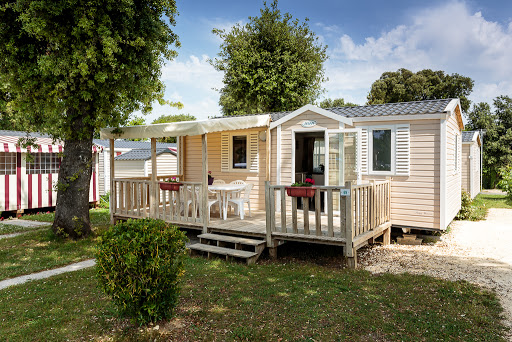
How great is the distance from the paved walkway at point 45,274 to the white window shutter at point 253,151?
4.46 m

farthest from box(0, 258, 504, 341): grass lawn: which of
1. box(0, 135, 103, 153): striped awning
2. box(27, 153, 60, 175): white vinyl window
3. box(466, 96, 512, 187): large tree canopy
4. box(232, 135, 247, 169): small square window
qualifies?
box(466, 96, 512, 187): large tree canopy

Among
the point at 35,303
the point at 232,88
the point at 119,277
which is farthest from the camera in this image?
the point at 232,88

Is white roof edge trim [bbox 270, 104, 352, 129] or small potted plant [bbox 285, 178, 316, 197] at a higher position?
white roof edge trim [bbox 270, 104, 352, 129]

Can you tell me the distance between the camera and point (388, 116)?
7.51 metres

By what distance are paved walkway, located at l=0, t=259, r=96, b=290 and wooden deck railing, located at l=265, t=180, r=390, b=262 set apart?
3202 millimetres

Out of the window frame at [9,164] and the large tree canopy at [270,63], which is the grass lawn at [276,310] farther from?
the large tree canopy at [270,63]

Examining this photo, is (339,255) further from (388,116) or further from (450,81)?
(450,81)

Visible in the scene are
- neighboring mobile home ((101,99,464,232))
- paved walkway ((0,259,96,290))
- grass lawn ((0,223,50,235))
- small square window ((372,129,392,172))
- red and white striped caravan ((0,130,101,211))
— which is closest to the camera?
paved walkway ((0,259,96,290))

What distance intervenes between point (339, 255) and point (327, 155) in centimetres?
243

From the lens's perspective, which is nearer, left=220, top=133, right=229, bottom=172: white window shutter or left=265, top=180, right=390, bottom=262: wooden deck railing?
left=265, top=180, right=390, bottom=262: wooden deck railing

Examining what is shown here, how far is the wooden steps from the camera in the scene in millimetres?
5984

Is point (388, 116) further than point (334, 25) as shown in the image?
No

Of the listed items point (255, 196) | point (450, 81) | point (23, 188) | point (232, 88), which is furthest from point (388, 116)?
point (450, 81)

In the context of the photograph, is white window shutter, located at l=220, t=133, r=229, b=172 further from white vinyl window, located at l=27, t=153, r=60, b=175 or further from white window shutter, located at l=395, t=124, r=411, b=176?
white vinyl window, located at l=27, t=153, r=60, b=175
